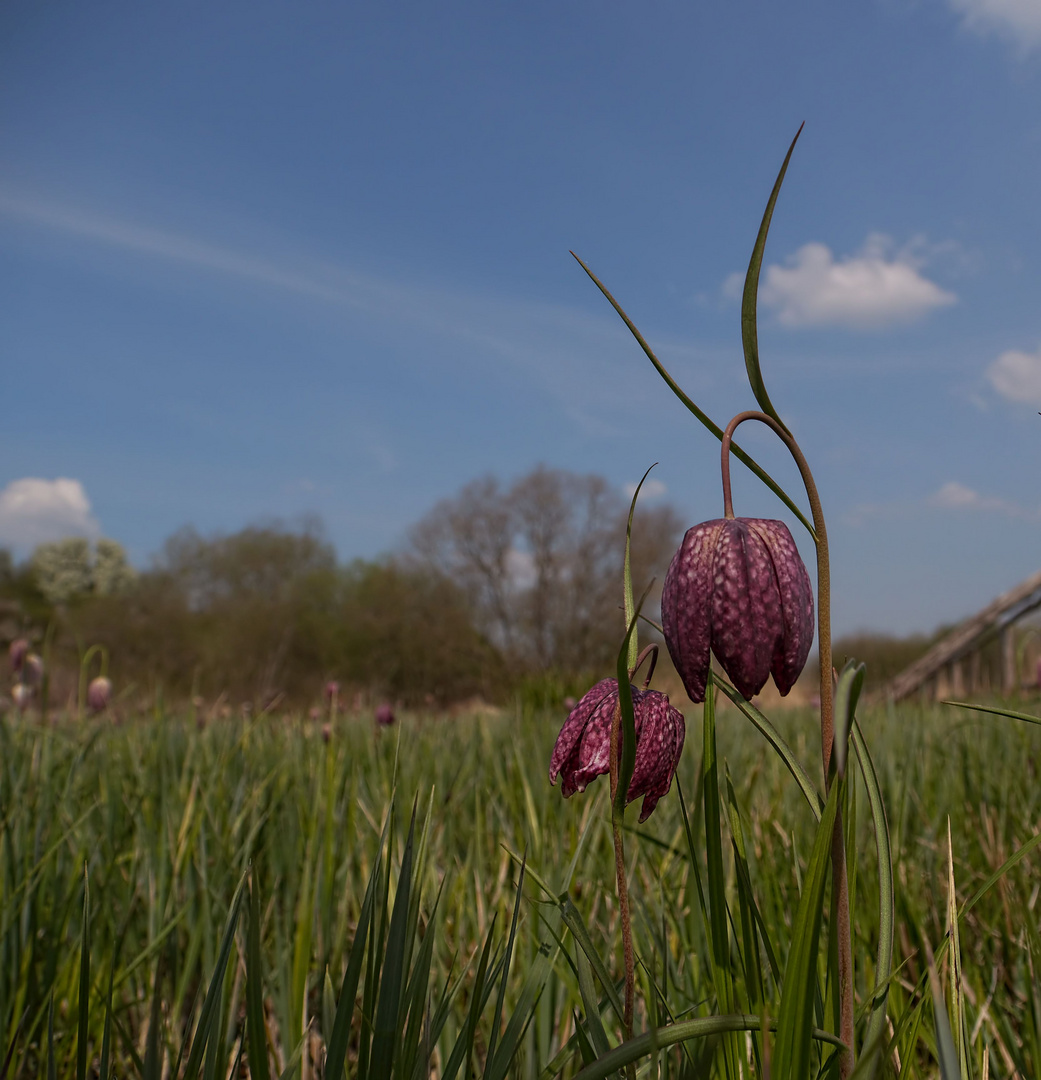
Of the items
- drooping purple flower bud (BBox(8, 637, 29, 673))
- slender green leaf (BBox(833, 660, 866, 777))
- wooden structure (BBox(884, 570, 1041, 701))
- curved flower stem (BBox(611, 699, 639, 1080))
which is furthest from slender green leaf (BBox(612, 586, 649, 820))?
wooden structure (BBox(884, 570, 1041, 701))

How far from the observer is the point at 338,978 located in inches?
50.4

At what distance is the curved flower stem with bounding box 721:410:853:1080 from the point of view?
1.74 feet

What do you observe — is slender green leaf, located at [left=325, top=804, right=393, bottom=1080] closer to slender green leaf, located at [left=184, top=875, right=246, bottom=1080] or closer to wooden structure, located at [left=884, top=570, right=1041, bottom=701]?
slender green leaf, located at [left=184, top=875, right=246, bottom=1080]

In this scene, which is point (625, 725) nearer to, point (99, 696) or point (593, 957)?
point (593, 957)

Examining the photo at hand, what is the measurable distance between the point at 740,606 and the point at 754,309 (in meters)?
0.19

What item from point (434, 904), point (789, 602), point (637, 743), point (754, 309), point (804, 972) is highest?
point (754, 309)

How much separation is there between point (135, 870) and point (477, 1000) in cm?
106

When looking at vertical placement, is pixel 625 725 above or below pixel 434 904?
above

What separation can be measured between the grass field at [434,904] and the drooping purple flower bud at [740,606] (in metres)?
0.17

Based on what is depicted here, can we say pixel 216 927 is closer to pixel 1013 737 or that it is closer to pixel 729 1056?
pixel 729 1056

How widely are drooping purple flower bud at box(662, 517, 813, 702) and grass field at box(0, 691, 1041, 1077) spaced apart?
175 mm

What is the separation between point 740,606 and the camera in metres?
0.59

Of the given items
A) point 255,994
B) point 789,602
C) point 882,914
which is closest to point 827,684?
point 789,602

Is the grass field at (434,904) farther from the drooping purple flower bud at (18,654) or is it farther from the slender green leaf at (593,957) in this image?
the drooping purple flower bud at (18,654)
